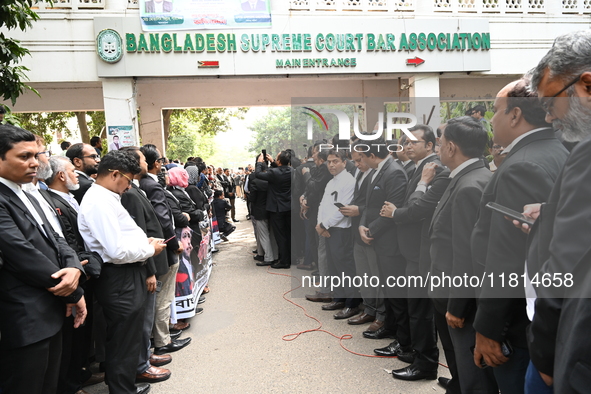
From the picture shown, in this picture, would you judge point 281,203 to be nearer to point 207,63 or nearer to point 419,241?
point 419,241

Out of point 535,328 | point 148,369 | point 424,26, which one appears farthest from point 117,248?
point 424,26

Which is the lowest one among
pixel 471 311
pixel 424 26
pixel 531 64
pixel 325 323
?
pixel 325 323

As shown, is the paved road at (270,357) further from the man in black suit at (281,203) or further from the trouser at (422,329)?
the man in black suit at (281,203)

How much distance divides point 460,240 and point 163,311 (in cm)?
296

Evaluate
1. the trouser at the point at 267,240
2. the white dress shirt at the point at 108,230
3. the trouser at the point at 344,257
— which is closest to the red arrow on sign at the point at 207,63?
the trouser at the point at 267,240

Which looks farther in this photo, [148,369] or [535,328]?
[148,369]

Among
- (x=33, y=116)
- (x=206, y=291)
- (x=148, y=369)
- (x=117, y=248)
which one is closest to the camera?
(x=117, y=248)

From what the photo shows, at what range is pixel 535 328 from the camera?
131cm

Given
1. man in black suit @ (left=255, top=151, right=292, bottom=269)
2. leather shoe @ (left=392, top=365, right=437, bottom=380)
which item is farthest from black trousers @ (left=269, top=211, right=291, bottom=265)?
leather shoe @ (left=392, top=365, right=437, bottom=380)

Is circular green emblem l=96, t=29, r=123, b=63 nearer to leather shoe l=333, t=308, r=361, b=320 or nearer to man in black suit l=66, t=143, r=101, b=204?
man in black suit l=66, t=143, r=101, b=204

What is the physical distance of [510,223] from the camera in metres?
1.76

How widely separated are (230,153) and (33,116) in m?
101

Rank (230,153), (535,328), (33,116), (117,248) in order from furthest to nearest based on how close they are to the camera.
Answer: (230,153) → (33,116) → (117,248) → (535,328)

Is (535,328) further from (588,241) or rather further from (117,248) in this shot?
(117,248)
